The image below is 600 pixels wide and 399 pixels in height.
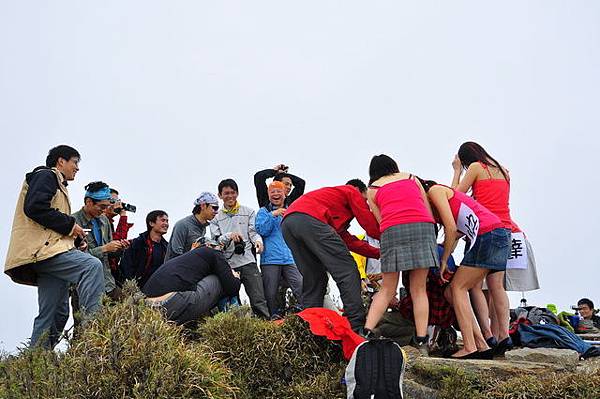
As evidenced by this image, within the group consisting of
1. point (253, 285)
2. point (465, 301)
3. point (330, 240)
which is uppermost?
point (330, 240)

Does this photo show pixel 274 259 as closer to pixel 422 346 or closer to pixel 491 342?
pixel 422 346

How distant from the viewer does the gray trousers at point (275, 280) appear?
7.96 metres

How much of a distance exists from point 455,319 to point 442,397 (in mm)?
1366

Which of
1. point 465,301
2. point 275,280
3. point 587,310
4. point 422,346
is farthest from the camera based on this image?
point 587,310

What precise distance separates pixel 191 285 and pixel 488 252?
9.37 feet

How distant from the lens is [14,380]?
17.8 feet

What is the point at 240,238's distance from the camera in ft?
26.2

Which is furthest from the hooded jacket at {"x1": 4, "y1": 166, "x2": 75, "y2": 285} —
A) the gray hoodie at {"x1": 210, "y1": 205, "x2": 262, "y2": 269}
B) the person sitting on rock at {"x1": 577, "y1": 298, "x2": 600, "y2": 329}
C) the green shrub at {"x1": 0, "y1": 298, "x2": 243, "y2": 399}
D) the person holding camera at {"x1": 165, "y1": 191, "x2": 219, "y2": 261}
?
the person sitting on rock at {"x1": 577, "y1": 298, "x2": 600, "y2": 329}

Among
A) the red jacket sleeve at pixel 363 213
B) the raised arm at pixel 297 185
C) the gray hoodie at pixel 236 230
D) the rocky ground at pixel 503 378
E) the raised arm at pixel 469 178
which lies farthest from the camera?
the raised arm at pixel 297 185

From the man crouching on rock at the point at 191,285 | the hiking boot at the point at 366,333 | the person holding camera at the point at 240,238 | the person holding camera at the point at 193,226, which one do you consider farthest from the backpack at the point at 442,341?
the person holding camera at the point at 193,226

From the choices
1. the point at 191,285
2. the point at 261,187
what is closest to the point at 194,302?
the point at 191,285

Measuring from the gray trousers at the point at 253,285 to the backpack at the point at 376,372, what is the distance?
249 cm

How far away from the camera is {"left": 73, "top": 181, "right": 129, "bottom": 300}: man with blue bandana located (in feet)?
25.1

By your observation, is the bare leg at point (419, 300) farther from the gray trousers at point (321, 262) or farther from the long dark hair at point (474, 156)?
the long dark hair at point (474, 156)
